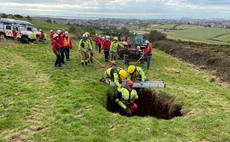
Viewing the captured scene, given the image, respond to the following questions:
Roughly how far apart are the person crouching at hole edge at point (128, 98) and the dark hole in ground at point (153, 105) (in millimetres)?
1239

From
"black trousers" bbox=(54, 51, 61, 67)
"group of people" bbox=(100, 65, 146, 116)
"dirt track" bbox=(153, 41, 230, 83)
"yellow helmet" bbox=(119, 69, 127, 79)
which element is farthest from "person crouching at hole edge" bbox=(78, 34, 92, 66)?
"dirt track" bbox=(153, 41, 230, 83)

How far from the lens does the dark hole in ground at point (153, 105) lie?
11.7m

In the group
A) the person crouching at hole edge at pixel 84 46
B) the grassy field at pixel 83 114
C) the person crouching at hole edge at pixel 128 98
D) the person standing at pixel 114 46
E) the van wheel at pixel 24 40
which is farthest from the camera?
the van wheel at pixel 24 40

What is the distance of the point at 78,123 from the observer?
8.31m

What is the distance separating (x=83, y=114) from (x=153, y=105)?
4.96 metres

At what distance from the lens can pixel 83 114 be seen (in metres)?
9.05

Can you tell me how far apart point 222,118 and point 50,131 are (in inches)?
261

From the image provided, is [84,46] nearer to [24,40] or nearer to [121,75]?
[121,75]

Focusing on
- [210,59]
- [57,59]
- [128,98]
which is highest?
[57,59]

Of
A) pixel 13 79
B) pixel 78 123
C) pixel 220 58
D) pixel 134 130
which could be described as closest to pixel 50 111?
pixel 78 123

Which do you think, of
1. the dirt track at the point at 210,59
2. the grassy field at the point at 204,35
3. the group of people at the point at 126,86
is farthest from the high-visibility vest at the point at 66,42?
the grassy field at the point at 204,35

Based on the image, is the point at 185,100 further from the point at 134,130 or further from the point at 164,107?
the point at 134,130

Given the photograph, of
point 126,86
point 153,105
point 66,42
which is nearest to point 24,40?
point 66,42

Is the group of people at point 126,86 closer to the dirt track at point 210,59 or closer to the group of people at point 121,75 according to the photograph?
the group of people at point 121,75
